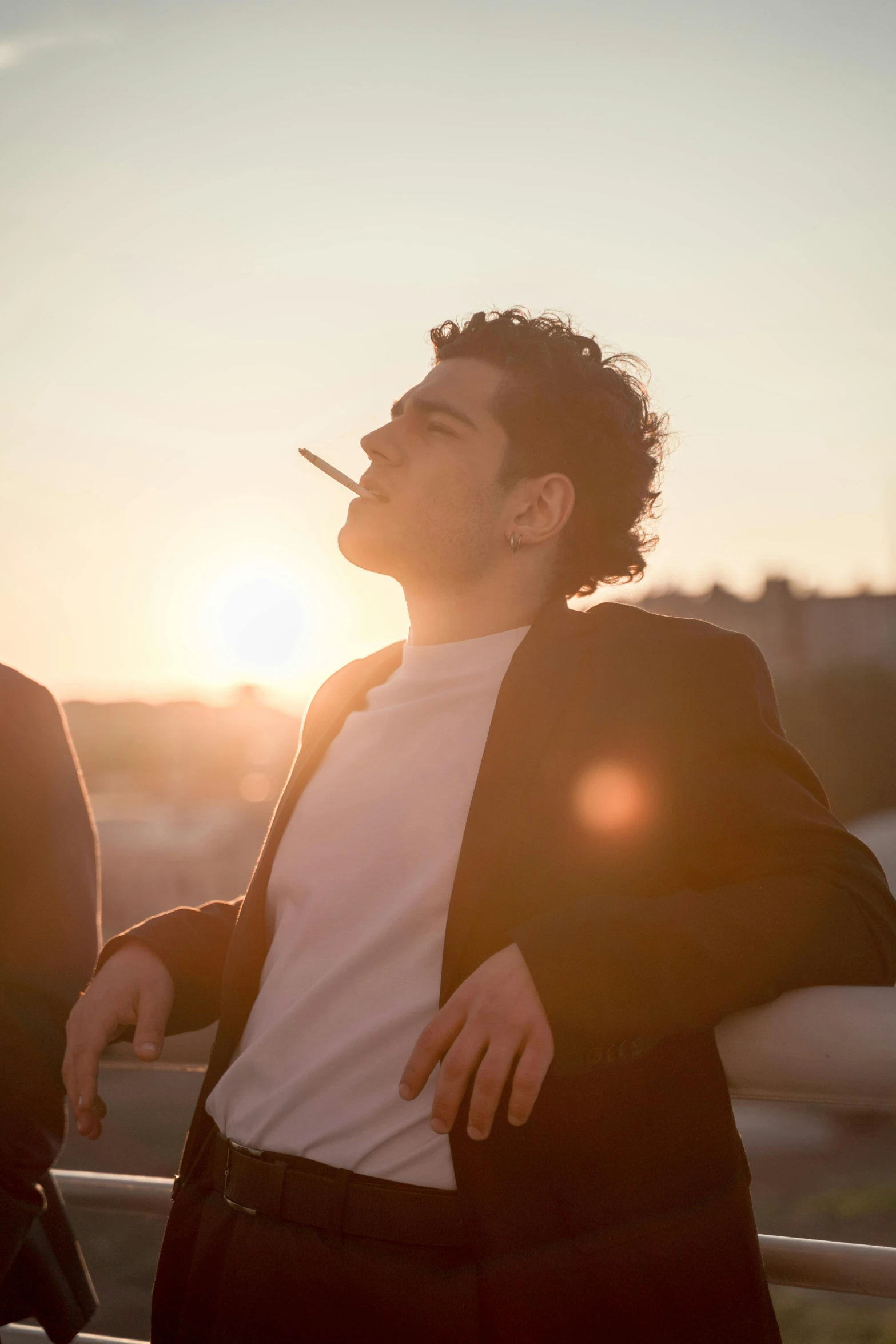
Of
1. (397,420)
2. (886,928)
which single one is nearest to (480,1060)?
(886,928)

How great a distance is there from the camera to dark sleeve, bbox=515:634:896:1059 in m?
1.10

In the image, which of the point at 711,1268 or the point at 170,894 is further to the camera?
the point at 170,894

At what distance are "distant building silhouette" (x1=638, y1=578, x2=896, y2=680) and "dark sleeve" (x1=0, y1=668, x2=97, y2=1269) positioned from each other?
3690 centimetres

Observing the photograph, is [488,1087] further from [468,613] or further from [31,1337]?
[31,1337]

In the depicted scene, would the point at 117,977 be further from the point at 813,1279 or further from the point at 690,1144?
the point at 813,1279

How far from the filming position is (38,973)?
1.85 meters

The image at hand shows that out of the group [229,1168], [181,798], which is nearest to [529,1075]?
[229,1168]

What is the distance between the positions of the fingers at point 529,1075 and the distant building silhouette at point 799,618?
37763 millimetres

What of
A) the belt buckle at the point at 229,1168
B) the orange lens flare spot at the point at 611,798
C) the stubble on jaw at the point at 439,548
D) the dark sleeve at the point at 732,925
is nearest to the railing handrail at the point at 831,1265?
the dark sleeve at the point at 732,925

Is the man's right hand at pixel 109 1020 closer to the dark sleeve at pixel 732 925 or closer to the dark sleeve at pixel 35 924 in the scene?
the dark sleeve at pixel 35 924

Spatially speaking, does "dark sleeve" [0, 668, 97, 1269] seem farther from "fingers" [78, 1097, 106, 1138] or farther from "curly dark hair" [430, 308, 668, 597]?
"curly dark hair" [430, 308, 668, 597]

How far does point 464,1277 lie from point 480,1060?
0.33 m

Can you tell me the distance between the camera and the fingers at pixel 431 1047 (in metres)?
1.08

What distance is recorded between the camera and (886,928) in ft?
3.94
